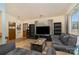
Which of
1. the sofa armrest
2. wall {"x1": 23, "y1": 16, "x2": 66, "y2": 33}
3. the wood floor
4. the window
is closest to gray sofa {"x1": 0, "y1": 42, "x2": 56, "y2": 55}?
the wood floor

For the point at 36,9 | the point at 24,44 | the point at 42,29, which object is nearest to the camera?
the point at 36,9

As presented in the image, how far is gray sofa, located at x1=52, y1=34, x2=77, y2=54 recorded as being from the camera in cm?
→ 256

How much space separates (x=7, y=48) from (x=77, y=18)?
1613mm

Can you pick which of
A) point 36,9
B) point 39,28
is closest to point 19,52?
point 39,28

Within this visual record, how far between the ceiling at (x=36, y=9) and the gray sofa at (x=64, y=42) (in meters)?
0.58

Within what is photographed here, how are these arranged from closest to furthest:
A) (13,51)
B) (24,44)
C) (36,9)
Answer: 1. (13,51)
2. (36,9)
3. (24,44)

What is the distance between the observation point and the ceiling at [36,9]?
2338 millimetres

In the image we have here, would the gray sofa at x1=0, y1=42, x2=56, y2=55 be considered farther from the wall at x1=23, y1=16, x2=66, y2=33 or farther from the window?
the window

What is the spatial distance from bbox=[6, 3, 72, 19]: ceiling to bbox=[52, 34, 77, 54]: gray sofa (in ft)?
1.90

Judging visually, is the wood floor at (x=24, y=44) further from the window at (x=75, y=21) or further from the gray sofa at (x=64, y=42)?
the window at (x=75, y=21)

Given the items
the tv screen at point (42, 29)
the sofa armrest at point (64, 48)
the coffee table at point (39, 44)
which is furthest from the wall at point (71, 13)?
the coffee table at point (39, 44)

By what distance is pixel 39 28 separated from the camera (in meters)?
2.64

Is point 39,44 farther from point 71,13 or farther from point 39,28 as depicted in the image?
point 71,13

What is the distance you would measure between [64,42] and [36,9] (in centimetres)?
107
